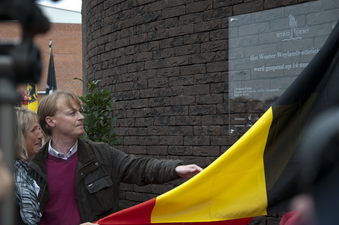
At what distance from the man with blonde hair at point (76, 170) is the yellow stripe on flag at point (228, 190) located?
0.33 m

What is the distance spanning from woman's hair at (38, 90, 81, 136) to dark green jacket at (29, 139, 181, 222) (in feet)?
0.79

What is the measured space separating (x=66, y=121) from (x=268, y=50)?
2.30m

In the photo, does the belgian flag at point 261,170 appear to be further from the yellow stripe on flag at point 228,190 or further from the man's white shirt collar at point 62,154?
the man's white shirt collar at point 62,154

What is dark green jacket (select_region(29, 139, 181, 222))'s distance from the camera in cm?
240

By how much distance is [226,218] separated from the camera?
2012mm

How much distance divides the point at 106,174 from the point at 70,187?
28cm

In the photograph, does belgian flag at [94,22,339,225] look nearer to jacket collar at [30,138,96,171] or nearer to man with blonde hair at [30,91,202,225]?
man with blonde hair at [30,91,202,225]

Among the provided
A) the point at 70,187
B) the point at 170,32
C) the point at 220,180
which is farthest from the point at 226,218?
the point at 170,32

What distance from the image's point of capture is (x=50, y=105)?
2.68m

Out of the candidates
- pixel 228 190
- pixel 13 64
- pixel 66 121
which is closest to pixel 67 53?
pixel 66 121

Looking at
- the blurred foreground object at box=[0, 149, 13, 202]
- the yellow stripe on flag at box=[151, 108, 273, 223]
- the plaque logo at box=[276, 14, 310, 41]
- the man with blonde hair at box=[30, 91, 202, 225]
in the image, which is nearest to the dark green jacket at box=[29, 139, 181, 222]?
the man with blonde hair at box=[30, 91, 202, 225]

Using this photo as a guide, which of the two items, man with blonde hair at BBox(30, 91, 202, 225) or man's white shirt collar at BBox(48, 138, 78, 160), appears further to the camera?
man's white shirt collar at BBox(48, 138, 78, 160)

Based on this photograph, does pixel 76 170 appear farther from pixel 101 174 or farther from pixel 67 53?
pixel 67 53

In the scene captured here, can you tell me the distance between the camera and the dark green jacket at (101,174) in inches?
94.3
